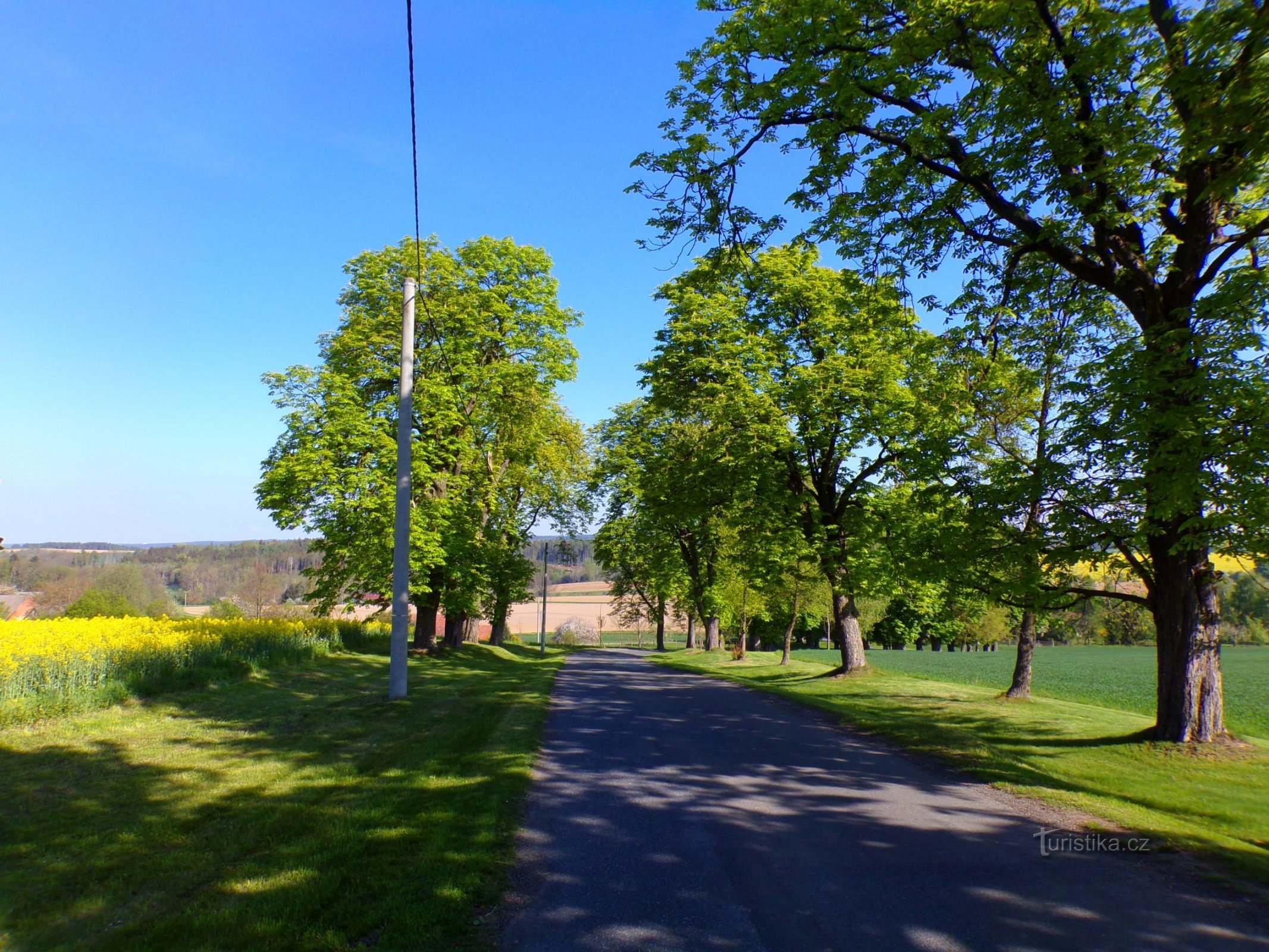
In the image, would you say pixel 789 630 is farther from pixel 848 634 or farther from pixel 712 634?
pixel 712 634

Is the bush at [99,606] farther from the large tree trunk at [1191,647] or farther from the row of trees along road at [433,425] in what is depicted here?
the large tree trunk at [1191,647]

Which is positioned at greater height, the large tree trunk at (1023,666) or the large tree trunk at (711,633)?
the large tree trunk at (1023,666)

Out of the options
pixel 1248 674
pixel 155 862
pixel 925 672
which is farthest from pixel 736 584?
pixel 155 862

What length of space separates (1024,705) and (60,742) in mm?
16586

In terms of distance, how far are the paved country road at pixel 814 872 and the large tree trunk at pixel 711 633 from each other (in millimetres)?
31467

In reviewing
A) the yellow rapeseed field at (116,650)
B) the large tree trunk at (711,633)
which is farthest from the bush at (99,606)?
the large tree trunk at (711,633)

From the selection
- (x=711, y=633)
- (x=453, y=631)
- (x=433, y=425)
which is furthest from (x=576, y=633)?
(x=433, y=425)

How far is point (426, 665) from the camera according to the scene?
21.9m

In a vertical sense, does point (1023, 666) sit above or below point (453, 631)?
above

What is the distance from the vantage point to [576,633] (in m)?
82.8

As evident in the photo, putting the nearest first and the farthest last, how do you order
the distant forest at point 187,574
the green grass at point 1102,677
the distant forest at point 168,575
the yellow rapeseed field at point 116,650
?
the yellow rapeseed field at point 116,650, the green grass at point 1102,677, the distant forest at point 187,574, the distant forest at point 168,575

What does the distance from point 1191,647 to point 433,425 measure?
64.4 feet

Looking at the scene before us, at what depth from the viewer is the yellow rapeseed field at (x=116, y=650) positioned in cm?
1051

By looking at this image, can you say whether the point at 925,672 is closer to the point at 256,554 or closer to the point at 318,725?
the point at 318,725
